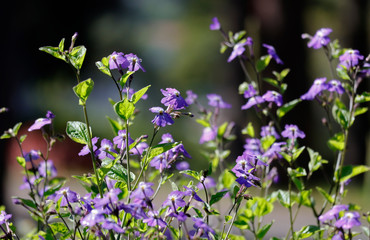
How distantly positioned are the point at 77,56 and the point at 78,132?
23cm

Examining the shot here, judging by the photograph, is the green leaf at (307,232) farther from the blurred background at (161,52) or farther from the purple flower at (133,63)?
the blurred background at (161,52)

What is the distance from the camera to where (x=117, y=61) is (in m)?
1.59

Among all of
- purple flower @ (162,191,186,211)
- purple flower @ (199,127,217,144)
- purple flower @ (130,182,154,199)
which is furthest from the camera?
purple flower @ (199,127,217,144)

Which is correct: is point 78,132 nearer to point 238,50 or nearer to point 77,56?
point 77,56

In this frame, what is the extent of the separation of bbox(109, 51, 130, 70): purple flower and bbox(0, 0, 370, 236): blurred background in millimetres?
1342

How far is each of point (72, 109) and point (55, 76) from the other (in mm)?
3052

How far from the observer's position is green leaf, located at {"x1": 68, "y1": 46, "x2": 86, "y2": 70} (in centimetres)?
153

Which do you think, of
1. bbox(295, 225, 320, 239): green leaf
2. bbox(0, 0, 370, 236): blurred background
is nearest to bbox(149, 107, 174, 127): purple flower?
bbox(295, 225, 320, 239): green leaf

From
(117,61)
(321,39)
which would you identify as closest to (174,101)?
(117,61)

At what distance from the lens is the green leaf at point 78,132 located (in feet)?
5.12

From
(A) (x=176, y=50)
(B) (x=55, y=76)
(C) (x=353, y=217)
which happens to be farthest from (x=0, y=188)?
(A) (x=176, y=50)

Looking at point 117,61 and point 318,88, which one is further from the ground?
point 117,61

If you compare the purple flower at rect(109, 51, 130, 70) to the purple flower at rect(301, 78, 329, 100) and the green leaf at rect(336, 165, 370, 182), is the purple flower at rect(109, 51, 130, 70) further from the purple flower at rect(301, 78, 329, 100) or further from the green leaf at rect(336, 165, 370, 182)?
the green leaf at rect(336, 165, 370, 182)

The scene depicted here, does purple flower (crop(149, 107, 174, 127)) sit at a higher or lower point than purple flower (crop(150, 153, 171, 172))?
higher
